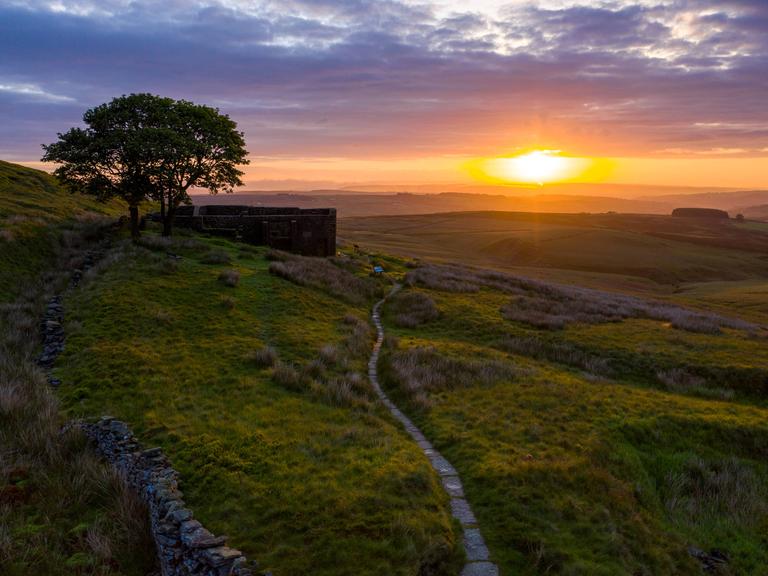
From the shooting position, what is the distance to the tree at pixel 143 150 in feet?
115

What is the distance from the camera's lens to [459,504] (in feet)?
40.3

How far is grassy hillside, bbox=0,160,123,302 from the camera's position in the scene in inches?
1146

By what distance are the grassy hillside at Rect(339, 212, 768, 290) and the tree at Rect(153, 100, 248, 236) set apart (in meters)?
41.4

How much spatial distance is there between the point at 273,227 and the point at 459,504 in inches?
1397

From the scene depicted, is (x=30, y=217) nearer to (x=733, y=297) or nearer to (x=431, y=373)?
(x=431, y=373)

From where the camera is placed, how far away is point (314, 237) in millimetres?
45688

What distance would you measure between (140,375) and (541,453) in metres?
12.5

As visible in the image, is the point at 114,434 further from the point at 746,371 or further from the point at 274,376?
the point at 746,371

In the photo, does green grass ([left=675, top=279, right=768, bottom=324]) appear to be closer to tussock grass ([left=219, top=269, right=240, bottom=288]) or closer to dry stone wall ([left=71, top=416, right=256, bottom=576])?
tussock grass ([left=219, top=269, right=240, bottom=288])

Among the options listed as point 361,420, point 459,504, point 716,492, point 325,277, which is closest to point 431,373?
point 361,420

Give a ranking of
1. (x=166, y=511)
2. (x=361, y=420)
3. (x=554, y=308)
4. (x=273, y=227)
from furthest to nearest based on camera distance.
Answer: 1. (x=273, y=227)
2. (x=554, y=308)
3. (x=361, y=420)
4. (x=166, y=511)

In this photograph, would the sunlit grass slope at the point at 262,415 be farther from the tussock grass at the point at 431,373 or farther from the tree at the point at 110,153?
the tree at the point at 110,153

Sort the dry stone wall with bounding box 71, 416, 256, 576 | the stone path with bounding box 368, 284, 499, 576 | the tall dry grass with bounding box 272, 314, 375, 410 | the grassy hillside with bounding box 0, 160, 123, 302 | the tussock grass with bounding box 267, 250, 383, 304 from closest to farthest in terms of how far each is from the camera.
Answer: the dry stone wall with bounding box 71, 416, 256, 576 → the stone path with bounding box 368, 284, 499, 576 → the tall dry grass with bounding box 272, 314, 375, 410 → the grassy hillside with bounding box 0, 160, 123, 302 → the tussock grass with bounding box 267, 250, 383, 304

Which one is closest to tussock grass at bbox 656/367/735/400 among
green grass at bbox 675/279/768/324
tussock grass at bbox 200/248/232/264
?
tussock grass at bbox 200/248/232/264
